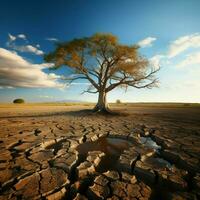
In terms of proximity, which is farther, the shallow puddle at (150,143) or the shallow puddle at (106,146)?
the shallow puddle at (150,143)

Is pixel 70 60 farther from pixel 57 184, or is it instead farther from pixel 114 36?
pixel 57 184

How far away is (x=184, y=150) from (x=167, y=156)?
0.64 meters

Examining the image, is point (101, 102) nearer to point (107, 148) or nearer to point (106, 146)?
point (106, 146)

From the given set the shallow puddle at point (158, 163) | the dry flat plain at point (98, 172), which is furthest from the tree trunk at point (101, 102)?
the shallow puddle at point (158, 163)

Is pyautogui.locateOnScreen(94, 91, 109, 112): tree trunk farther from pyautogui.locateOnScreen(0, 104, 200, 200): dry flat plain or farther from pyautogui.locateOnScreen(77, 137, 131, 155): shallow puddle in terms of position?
pyautogui.locateOnScreen(0, 104, 200, 200): dry flat plain

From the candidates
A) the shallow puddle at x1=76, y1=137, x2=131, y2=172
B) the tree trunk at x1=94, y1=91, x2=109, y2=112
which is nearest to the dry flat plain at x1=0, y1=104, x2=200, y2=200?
the shallow puddle at x1=76, y1=137, x2=131, y2=172

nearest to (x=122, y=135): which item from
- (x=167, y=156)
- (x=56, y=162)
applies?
(x=167, y=156)

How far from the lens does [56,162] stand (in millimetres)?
3359

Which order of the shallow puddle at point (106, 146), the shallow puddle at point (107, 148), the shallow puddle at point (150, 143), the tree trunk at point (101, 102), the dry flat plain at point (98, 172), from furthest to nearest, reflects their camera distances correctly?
the tree trunk at point (101, 102)
the shallow puddle at point (150, 143)
the shallow puddle at point (106, 146)
the shallow puddle at point (107, 148)
the dry flat plain at point (98, 172)

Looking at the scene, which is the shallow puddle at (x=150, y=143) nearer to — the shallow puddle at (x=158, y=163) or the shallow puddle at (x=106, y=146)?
the shallow puddle at (x=106, y=146)

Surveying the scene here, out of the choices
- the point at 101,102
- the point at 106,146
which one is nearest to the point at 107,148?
the point at 106,146

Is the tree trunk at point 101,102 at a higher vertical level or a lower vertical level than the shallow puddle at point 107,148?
higher

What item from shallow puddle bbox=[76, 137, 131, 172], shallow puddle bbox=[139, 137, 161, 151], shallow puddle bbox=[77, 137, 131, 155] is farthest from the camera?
shallow puddle bbox=[139, 137, 161, 151]

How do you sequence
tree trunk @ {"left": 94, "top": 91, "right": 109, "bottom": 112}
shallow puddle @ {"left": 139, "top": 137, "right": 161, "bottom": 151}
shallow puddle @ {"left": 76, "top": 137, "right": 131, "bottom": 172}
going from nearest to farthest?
shallow puddle @ {"left": 76, "top": 137, "right": 131, "bottom": 172}, shallow puddle @ {"left": 139, "top": 137, "right": 161, "bottom": 151}, tree trunk @ {"left": 94, "top": 91, "right": 109, "bottom": 112}
